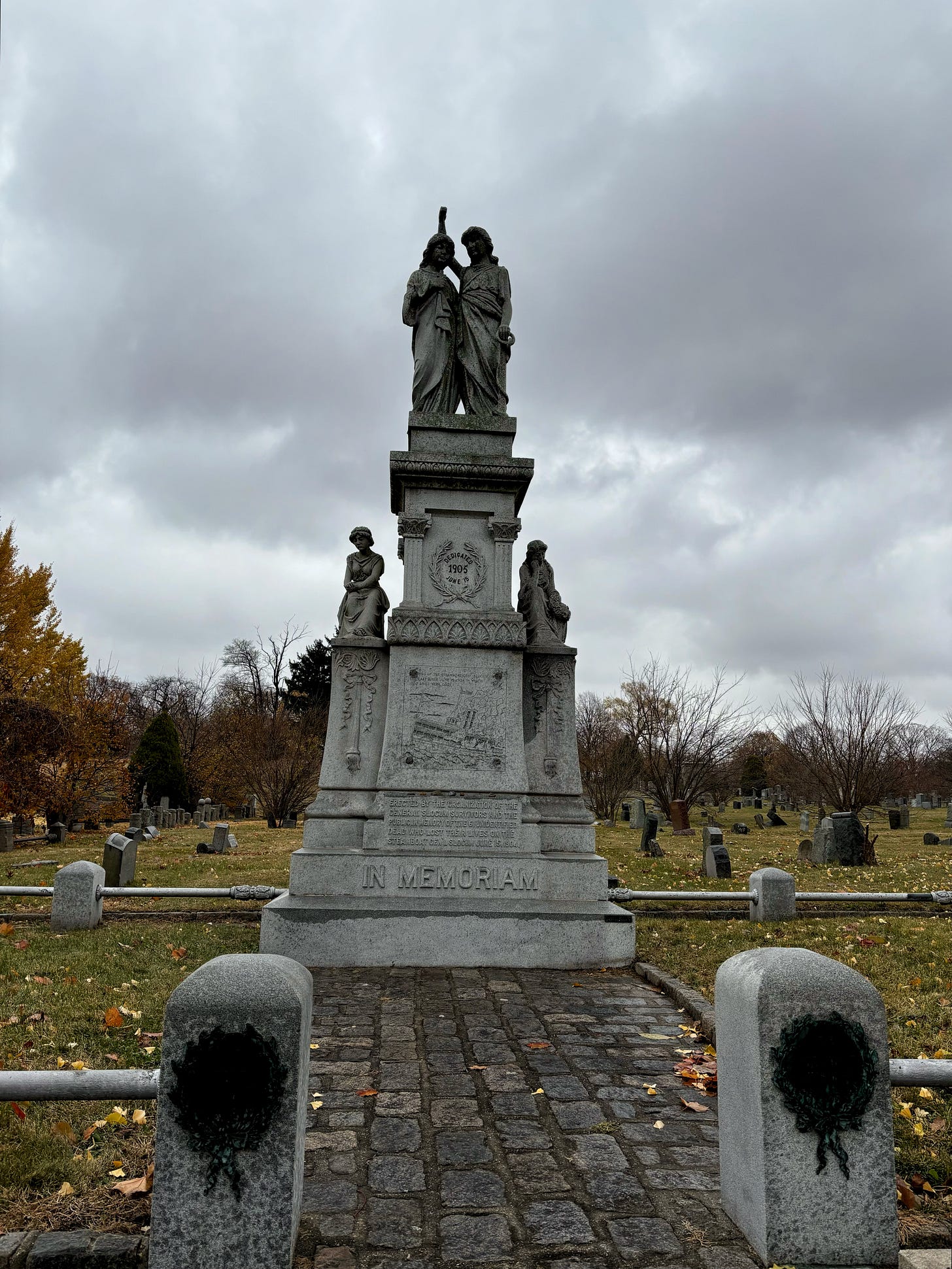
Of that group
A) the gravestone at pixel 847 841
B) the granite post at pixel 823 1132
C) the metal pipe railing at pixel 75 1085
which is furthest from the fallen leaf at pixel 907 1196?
the gravestone at pixel 847 841

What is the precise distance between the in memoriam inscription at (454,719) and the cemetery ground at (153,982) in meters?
2.31

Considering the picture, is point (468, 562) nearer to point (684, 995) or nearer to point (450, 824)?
point (450, 824)

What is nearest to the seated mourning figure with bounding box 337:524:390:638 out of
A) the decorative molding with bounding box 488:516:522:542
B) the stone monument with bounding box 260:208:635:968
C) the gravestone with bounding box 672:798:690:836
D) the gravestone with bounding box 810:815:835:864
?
the stone monument with bounding box 260:208:635:968

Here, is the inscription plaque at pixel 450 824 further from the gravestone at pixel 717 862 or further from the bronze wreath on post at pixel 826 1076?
the gravestone at pixel 717 862

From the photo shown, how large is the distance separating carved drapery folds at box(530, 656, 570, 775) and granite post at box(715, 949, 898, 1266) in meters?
5.52

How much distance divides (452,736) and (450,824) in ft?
2.59

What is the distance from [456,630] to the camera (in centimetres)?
811

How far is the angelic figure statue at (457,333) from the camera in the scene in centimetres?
919

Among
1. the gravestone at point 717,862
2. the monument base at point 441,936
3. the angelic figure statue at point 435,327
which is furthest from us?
the gravestone at point 717,862

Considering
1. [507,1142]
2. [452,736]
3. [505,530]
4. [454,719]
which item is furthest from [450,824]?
[507,1142]

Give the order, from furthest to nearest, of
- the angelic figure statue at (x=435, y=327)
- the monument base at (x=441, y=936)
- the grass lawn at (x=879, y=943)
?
the angelic figure statue at (x=435, y=327)
the monument base at (x=441, y=936)
the grass lawn at (x=879, y=943)

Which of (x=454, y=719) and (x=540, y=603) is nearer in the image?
(x=454, y=719)

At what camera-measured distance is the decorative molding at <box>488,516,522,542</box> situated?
847cm

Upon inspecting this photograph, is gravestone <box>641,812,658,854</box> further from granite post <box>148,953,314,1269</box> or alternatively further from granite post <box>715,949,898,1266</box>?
granite post <box>148,953,314,1269</box>
